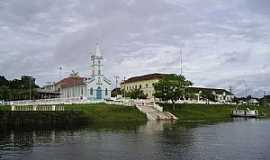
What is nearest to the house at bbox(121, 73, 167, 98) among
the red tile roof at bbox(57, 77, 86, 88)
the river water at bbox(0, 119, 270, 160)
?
the red tile roof at bbox(57, 77, 86, 88)

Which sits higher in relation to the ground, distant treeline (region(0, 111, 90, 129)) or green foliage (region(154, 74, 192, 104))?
green foliage (region(154, 74, 192, 104))

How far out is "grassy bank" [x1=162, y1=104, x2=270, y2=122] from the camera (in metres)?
92.2

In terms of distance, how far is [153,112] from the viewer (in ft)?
281

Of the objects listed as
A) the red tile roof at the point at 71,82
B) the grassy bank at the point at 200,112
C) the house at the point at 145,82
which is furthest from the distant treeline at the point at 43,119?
the house at the point at 145,82

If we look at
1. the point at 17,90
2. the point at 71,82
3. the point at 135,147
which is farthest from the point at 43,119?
the point at 17,90

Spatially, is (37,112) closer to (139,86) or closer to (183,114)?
(183,114)

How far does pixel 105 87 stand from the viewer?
103250mm

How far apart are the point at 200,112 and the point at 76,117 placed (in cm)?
4210

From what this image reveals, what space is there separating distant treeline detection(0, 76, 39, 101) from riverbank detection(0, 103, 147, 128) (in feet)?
108

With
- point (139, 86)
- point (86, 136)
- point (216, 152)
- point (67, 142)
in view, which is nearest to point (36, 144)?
point (67, 142)

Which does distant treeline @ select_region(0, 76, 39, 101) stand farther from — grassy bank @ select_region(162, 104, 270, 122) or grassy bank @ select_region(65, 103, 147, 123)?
grassy bank @ select_region(162, 104, 270, 122)

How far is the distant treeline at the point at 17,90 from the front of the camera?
340 feet

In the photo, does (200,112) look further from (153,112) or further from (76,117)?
(76,117)

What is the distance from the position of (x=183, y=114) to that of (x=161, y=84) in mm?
9759
